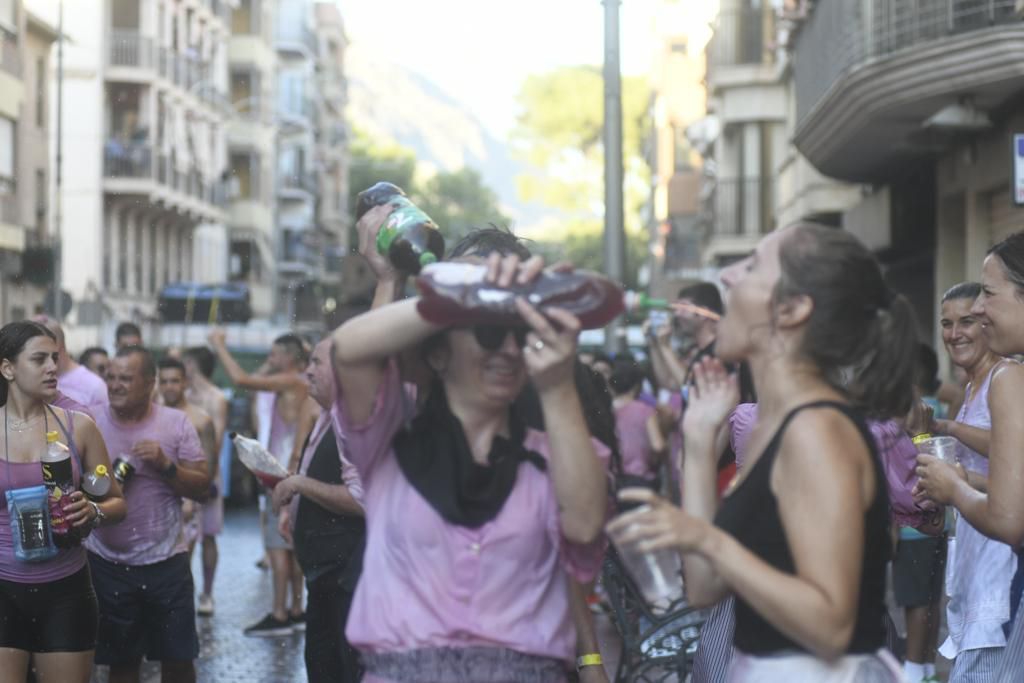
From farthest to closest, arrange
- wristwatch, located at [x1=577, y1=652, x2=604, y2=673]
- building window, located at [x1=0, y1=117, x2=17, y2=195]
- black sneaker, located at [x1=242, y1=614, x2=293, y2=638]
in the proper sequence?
building window, located at [x1=0, y1=117, x2=17, y2=195], black sneaker, located at [x1=242, y1=614, x2=293, y2=638], wristwatch, located at [x1=577, y1=652, x2=604, y2=673]

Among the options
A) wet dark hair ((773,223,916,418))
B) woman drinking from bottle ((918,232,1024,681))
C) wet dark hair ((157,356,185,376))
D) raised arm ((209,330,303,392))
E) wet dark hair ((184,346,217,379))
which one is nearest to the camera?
wet dark hair ((773,223,916,418))

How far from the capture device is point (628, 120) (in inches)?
3356

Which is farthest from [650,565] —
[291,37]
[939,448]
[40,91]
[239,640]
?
[291,37]

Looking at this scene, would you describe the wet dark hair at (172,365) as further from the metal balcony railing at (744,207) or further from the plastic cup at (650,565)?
the metal balcony railing at (744,207)

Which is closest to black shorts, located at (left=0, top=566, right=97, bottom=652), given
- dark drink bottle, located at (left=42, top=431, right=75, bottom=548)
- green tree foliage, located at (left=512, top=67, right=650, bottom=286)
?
dark drink bottle, located at (left=42, top=431, right=75, bottom=548)

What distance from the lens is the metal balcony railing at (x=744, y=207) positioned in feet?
127

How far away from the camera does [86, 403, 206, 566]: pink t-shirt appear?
8555 millimetres

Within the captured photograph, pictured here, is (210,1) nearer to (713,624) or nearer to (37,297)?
(37,297)

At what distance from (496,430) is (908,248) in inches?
836

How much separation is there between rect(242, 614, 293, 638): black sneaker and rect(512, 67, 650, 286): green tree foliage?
66.0 metres

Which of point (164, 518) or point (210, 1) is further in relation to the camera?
point (210, 1)

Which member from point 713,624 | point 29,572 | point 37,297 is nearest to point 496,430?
point 713,624

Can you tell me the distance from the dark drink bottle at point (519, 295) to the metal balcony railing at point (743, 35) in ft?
109

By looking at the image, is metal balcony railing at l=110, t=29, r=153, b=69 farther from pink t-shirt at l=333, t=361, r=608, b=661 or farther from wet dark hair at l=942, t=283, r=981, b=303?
pink t-shirt at l=333, t=361, r=608, b=661
